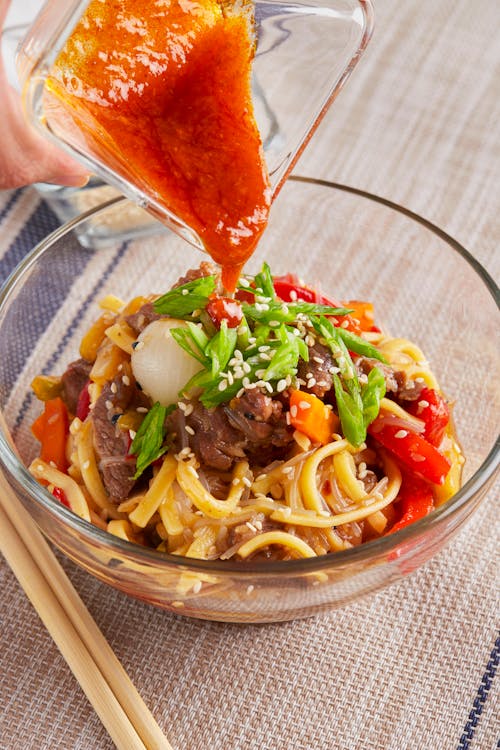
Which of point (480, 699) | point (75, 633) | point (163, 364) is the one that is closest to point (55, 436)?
point (163, 364)

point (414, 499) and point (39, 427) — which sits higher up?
point (39, 427)

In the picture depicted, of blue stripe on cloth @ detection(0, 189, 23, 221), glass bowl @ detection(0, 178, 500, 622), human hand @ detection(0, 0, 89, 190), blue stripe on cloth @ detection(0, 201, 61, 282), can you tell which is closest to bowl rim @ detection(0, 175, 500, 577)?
glass bowl @ detection(0, 178, 500, 622)

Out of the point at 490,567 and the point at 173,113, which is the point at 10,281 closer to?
the point at 173,113

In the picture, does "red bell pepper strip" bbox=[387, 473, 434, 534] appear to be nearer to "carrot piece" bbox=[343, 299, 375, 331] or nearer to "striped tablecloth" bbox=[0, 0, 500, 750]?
"striped tablecloth" bbox=[0, 0, 500, 750]

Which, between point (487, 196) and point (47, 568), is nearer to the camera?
point (47, 568)

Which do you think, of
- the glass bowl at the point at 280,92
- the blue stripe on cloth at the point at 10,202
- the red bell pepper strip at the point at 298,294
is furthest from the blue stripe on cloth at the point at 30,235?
the glass bowl at the point at 280,92

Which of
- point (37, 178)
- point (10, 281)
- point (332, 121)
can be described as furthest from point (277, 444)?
point (332, 121)

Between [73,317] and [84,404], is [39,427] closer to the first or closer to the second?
[84,404]
